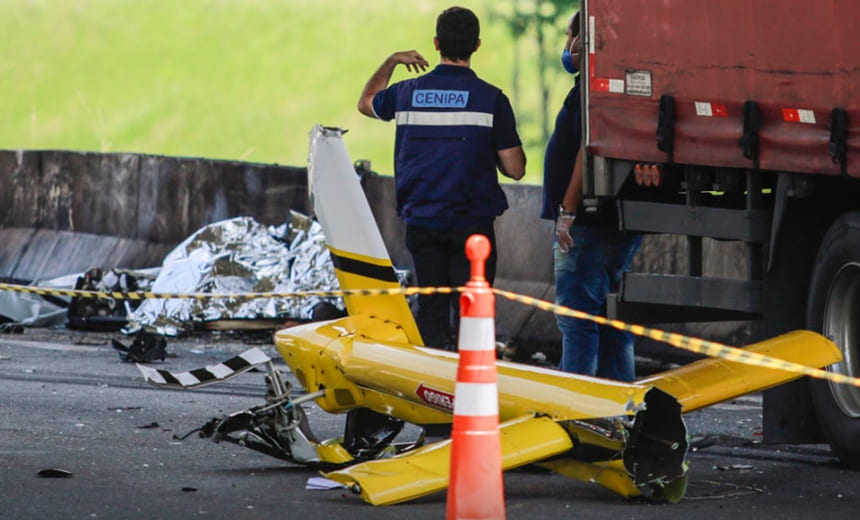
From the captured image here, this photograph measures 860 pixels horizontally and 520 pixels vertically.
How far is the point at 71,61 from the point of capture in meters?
45.6

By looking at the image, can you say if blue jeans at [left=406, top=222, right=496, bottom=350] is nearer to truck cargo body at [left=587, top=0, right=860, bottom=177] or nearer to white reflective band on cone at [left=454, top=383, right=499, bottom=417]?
truck cargo body at [left=587, top=0, right=860, bottom=177]

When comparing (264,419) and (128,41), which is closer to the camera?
(264,419)

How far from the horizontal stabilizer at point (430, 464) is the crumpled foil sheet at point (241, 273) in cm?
748

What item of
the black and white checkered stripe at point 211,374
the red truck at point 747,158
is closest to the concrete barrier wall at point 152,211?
the red truck at point 747,158

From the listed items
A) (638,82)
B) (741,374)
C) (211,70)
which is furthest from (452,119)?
(211,70)

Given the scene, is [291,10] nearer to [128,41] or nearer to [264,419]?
[128,41]

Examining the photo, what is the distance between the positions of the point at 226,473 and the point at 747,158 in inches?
120

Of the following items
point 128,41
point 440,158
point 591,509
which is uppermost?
point 128,41

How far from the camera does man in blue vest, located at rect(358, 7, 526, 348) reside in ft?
Answer: 29.3

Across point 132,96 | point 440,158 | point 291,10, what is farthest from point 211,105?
point 440,158

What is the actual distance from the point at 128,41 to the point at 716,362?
132ft

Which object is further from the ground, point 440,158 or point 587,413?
point 440,158

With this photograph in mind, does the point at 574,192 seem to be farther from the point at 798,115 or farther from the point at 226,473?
the point at 226,473

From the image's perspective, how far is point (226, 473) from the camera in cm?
802
